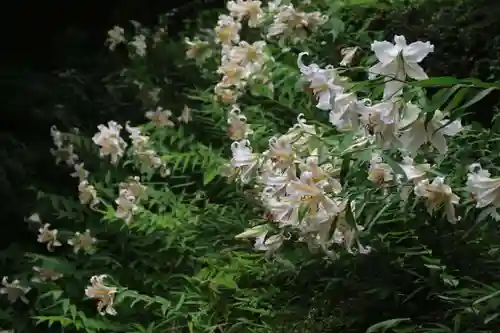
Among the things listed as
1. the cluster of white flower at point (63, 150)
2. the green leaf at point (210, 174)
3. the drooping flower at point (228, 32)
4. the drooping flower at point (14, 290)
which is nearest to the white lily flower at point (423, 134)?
the green leaf at point (210, 174)

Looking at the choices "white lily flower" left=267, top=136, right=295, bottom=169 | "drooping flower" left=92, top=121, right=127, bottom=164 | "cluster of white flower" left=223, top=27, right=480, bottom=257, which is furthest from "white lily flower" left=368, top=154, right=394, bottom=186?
"drooping flower" left=92, top=121, right=127, bottom=164

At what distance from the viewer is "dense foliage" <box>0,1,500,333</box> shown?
0.88 m

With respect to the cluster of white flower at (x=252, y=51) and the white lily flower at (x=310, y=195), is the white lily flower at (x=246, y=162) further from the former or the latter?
the cluster of white flower at (x=252, y=51)

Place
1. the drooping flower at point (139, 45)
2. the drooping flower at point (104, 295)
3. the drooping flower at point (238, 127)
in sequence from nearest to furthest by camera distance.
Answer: the drooping flower at point (104, 295) → the drooping flower at point (238, 127) → the drooping flower at point (139, 45)

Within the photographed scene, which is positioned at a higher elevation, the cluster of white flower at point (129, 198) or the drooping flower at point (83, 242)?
the cluster of white flower at point (129, 198)

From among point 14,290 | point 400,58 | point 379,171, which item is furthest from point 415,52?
point 14,290

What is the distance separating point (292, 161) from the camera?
0.94 m

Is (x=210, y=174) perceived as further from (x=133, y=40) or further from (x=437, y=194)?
(x=133, y=40)

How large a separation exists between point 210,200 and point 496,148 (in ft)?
2.31

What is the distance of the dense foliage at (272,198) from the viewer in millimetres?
877

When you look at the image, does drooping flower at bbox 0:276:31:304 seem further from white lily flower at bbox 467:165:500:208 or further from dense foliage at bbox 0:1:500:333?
white lily flower at bbox 467:165:500:208

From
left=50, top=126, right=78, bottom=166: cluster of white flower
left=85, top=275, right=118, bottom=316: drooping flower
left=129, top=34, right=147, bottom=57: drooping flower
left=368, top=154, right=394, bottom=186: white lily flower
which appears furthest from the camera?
left=129, top=34, right=147, bottom=57: drooping flower

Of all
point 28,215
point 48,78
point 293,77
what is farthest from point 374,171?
point 48,78

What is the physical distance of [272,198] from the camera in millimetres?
952
